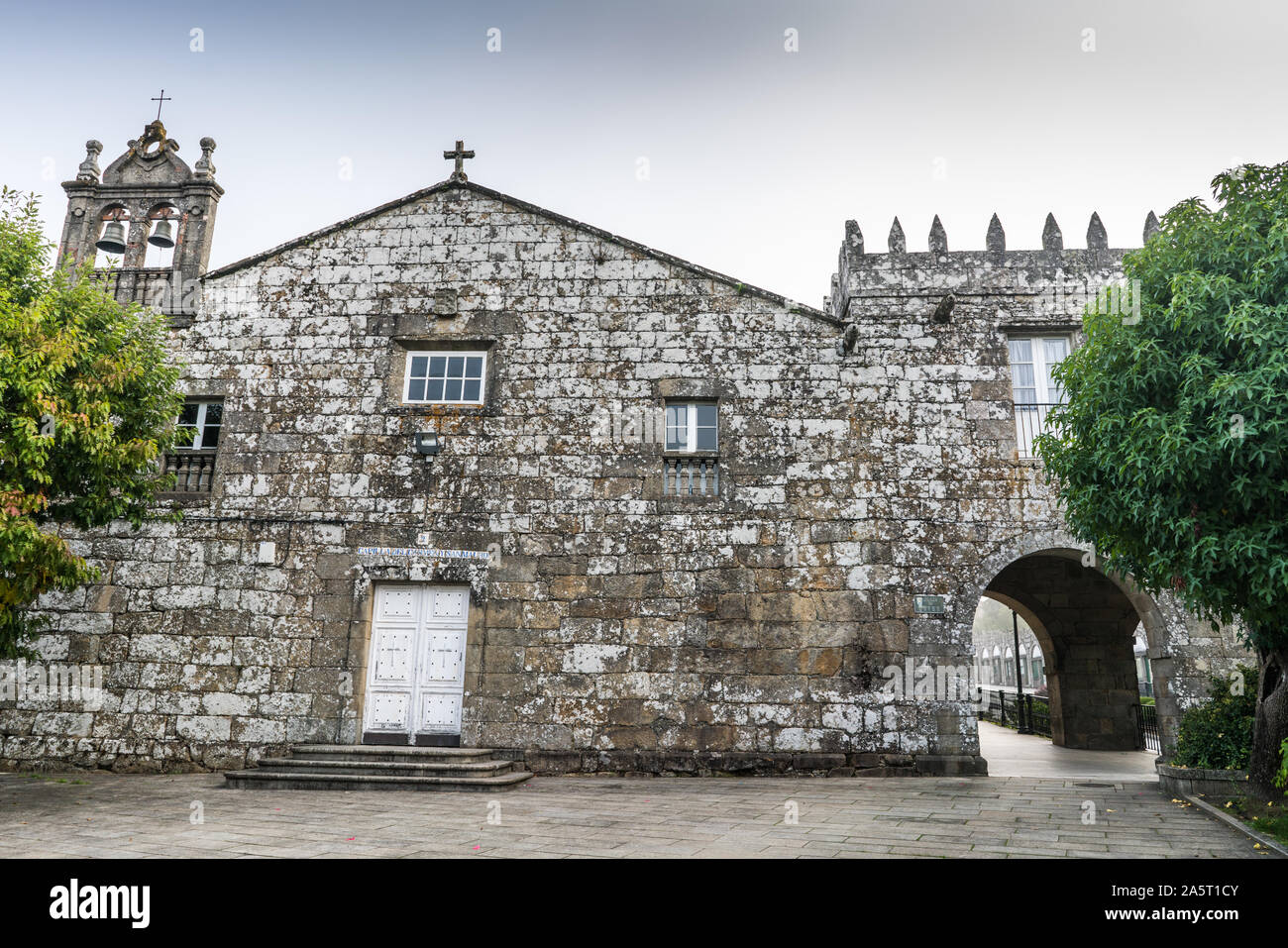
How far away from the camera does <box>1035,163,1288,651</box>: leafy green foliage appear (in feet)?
20.6

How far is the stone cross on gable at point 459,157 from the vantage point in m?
11.2

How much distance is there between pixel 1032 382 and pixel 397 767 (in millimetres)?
8768

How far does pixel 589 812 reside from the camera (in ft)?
23.0

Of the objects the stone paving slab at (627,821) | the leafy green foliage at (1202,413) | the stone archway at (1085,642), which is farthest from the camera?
the stone archway at (1085,642)

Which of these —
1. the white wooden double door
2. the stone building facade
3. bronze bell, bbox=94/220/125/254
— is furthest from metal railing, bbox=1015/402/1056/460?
bronze bell, bbox=94/220/125/254

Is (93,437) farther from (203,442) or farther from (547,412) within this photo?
(547,412)

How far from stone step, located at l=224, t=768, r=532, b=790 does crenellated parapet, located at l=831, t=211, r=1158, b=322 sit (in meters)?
7.11

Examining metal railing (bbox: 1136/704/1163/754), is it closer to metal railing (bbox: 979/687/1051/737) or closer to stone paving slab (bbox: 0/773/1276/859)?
metal railing (bbox: 979/687/1051/737)

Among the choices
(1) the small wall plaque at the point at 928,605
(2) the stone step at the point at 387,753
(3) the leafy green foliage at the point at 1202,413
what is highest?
→ (3) the leafy green foliage at the point at 1202,413

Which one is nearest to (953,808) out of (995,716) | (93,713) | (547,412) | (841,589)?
(841,589)

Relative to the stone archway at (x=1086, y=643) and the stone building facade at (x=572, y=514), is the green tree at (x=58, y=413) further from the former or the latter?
the stone archway at (x=1086, y=643)

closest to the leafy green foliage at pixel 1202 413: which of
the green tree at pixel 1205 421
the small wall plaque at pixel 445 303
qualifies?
the green tree at pixel 1205 421

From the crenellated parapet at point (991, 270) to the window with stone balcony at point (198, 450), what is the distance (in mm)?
8415
